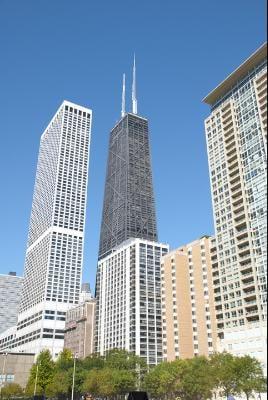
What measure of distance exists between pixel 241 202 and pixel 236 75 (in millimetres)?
42252

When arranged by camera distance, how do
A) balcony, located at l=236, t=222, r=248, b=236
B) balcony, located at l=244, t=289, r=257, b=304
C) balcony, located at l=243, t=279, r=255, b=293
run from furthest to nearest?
balcony, located at l=236, t=222, r=248, b=236, balcony, located at l=243, t=279, r=255, b=293, balcony, located at l=244, t=289, r=257, b=304

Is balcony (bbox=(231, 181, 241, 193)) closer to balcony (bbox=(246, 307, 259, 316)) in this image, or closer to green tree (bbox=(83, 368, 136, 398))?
balcony (bbox=(246, 307, 259, 316))

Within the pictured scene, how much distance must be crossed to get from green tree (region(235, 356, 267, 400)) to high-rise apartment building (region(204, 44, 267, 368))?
47.4ft

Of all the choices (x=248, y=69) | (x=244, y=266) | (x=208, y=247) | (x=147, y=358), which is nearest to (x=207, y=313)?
(x=208, y=247)

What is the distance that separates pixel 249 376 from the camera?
9769 centimetres

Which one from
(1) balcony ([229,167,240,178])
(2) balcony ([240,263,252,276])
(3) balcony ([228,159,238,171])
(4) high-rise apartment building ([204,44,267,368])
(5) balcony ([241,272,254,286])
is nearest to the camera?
(4) high-rise apartment building ([204,44,267,368])

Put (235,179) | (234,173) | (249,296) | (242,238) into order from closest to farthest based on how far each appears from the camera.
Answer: (249,296) < (242,238) < (235,179) < (234,173)

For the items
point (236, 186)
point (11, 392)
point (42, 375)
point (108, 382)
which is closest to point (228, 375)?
point (108, 382)

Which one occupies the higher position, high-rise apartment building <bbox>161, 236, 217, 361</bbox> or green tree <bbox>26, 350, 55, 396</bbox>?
high-rise apartment building <bbox>161, 236, 217, 361</bbox>

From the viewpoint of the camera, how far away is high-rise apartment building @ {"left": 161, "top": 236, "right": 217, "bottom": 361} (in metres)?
154

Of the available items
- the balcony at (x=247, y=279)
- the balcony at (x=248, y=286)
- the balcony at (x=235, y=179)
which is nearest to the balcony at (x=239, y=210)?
the balcony at (x=235, y=179)

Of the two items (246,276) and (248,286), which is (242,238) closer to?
(246,276)

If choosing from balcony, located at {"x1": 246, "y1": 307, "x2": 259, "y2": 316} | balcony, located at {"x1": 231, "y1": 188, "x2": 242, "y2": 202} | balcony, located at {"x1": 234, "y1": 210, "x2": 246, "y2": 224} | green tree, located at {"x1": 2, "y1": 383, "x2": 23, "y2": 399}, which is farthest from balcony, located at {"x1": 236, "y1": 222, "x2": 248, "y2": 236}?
green tree, located at {"x1": 2, "y1": 383, "x2": 23, "y2": 399}

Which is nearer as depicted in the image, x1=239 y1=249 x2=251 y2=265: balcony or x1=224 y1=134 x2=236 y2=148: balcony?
x1=239 y1=249 x2=251 y2=265: balcony
